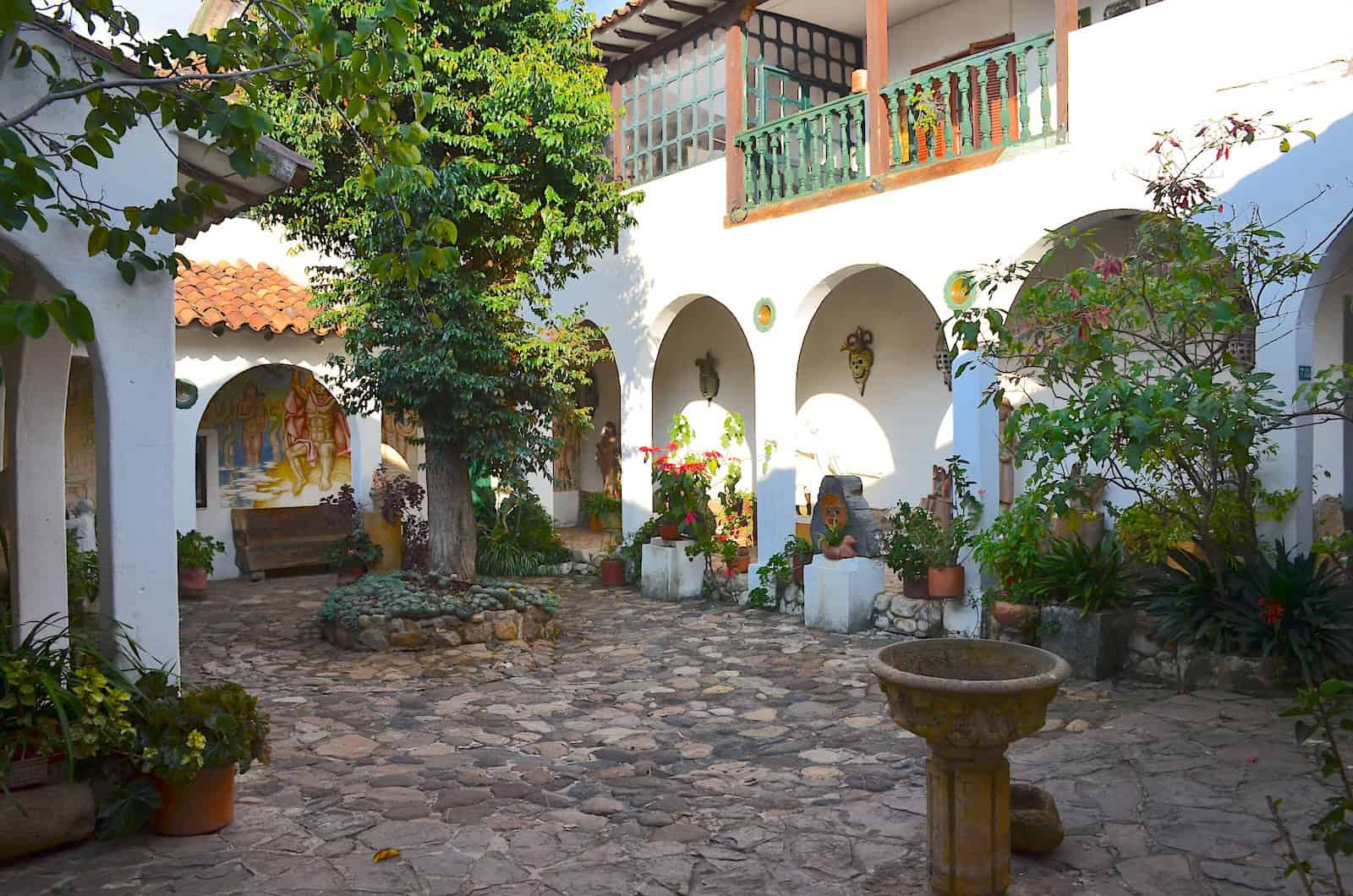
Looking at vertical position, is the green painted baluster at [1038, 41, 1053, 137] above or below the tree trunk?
above

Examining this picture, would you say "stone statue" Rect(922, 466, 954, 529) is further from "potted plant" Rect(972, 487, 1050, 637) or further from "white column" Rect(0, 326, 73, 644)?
"white column" Rect(0, 326, 73, 644)

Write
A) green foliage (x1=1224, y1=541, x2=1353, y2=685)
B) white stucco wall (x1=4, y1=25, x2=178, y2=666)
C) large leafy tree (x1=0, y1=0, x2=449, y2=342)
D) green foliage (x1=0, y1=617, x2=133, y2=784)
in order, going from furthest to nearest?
green foliage (x1=1224, y1=541, x2=1353, y2=685), white stucco wall (x1=4, y1=25, x2=178, y2=666), green foliage (x1=0, y1=617, x2=133, y2=784), large leafy tree (x1=0, y1=0, x2=449, y2=342)

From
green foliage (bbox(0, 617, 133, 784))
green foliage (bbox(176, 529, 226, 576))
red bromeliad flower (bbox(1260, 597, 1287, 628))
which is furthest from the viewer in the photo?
green foliage (bbox(176, 529, 226, 576))

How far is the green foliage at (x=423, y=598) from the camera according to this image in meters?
8.73

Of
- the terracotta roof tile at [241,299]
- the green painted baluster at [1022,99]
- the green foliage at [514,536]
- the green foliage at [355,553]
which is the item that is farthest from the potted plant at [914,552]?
the terracotta roof tile at [241,299]

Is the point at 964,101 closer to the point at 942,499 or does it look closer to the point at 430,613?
the point at 942,499

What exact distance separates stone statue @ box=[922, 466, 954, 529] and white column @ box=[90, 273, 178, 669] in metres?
6.27

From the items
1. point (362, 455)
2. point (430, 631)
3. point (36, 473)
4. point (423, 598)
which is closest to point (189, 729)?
point (36, 473)

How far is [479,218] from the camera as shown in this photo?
30.0 feet

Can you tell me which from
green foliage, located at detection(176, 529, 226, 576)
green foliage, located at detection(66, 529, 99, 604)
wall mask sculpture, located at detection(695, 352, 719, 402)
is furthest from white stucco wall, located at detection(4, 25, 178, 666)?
wall mask sculpture, located at detection(695, 352, 719, 402)

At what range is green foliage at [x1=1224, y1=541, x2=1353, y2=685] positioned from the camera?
652 cm

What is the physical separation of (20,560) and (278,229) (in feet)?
29.7

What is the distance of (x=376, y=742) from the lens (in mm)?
6227

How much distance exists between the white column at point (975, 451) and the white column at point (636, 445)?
14.3 ft
